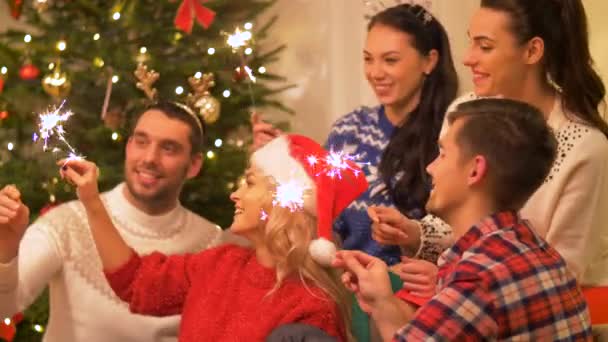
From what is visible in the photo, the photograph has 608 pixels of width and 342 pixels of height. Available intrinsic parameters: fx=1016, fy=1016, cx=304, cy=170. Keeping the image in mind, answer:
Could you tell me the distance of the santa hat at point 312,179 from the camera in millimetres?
2432

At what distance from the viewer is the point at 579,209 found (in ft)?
8.39

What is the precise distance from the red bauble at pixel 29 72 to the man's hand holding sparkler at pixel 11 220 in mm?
1318

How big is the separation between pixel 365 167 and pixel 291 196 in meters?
0.51

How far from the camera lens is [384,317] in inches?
83.1

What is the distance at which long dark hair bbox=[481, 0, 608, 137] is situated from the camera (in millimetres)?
2639

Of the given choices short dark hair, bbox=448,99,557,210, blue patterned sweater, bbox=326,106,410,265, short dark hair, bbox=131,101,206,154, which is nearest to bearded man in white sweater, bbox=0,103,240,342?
short dark hair, bbox=131,101,206,154

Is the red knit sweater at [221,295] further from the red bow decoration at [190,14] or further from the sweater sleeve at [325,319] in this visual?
the red bow decoration at [190,14]

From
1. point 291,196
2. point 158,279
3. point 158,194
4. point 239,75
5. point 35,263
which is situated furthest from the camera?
point 239,75

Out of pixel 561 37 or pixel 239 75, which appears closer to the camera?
pixel 561 37

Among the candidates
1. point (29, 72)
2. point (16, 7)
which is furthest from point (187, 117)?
point (16, 7)

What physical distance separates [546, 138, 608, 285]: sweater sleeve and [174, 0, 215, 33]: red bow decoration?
155 centimetres

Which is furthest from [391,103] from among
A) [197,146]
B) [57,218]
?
[57,218]

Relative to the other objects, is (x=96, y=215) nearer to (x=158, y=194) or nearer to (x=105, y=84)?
(x=158, y=194)

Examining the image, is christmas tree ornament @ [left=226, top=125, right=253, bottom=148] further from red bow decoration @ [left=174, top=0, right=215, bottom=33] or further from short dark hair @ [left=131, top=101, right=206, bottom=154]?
short dark hair @ [left=131, top=101, right=206, bottom=154]
